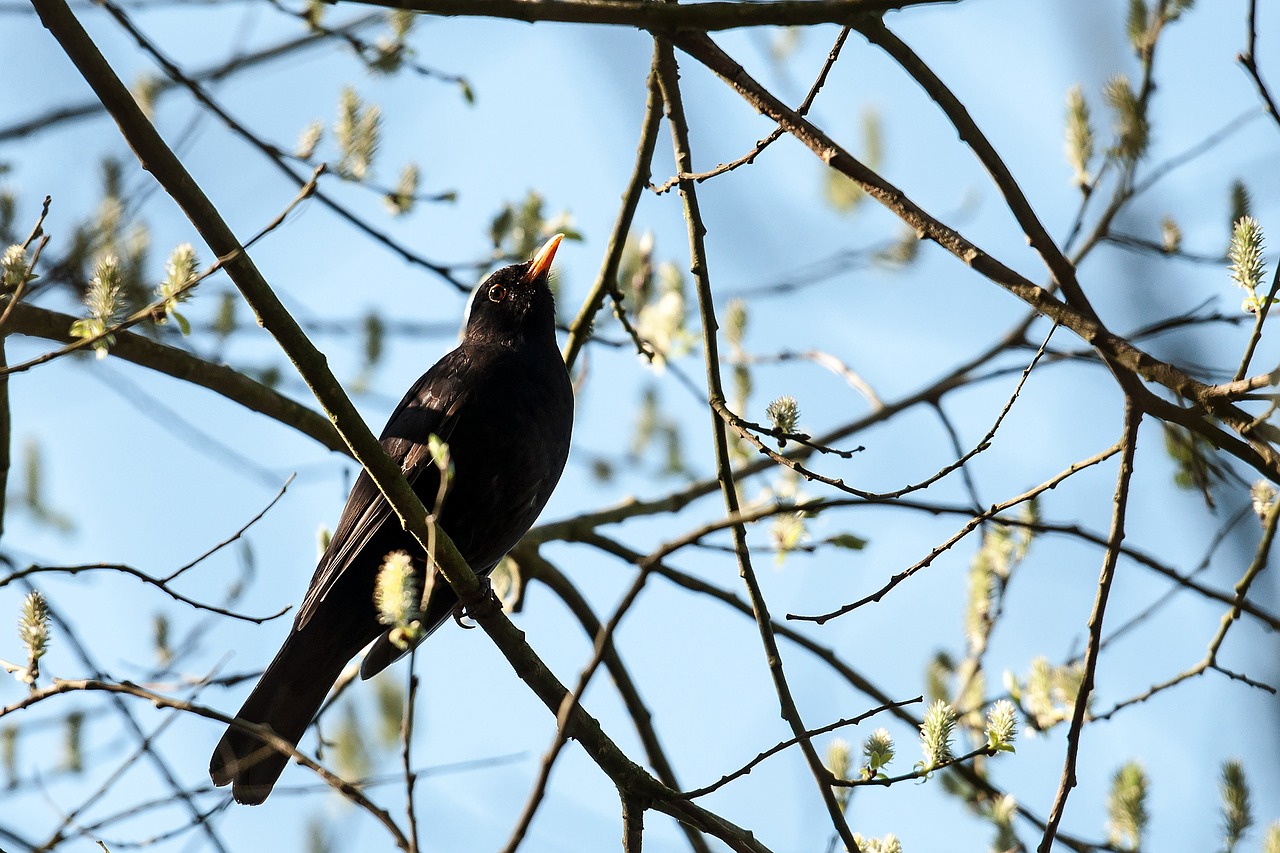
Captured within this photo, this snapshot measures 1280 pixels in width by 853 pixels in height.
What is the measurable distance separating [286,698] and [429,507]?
82 cm

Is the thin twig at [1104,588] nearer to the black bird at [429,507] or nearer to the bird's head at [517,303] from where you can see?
the black bird at [429,507]

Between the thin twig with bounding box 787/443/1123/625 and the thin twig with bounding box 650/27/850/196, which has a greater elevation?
the thin twig with bounding box 650/27/850/196

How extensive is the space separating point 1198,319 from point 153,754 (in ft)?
10.7

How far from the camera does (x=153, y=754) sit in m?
3.45

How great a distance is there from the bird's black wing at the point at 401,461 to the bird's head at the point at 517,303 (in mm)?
287

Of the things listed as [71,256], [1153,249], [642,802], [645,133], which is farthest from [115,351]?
[1153,249]

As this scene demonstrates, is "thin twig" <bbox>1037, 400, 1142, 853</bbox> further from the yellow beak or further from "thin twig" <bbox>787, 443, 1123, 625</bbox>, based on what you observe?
the yellow beak

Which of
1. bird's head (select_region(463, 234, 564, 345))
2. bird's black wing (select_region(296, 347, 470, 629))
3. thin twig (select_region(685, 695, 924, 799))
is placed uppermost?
bird's head (select_region(463, 234, 564, 345))

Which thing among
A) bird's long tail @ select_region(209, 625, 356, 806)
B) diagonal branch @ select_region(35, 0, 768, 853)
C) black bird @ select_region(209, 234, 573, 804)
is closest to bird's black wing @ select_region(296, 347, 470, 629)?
black bird @ select_region(209, 234, 573, 804)

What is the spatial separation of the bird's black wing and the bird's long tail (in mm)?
119

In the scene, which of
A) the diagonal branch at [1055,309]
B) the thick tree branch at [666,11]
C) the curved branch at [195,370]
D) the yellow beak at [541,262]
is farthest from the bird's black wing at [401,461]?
the thick tree branch at [666,11]

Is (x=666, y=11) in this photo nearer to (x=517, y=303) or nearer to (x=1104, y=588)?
(x=1104, y=588)

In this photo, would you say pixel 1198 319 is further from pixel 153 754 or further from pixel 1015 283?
pixel 153 754

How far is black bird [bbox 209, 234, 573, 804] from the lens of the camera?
4027 mm
